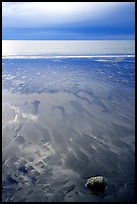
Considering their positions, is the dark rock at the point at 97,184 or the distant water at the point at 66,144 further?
the distant water at the point at 66,144

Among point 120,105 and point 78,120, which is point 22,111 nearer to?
point 78,120

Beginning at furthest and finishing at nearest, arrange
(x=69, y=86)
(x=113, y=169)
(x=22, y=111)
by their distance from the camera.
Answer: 1. (x=69, y=86)
2. (x=22, y=111)
3. (x=113, y=169)

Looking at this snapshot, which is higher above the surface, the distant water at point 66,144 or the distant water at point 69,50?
the distant water at point 69,50

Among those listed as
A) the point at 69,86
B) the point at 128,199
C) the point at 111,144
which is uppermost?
the point at 69,86

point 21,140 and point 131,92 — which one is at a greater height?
point 131,92

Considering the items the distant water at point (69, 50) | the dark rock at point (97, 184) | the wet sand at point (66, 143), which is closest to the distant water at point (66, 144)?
the wet sand at point (66, 143)

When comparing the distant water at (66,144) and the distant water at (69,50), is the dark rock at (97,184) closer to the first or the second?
the distant water at (66,144)

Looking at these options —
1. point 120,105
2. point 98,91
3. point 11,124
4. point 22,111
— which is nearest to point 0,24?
point 11,124

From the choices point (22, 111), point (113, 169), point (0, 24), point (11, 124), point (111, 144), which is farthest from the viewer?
point (22, 111)
